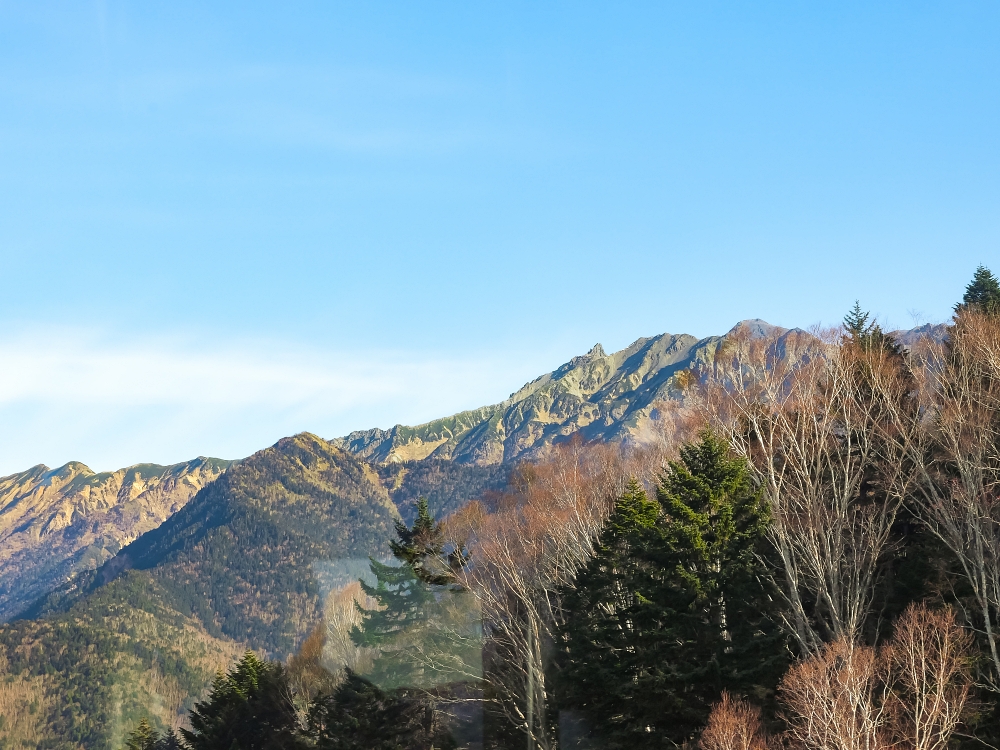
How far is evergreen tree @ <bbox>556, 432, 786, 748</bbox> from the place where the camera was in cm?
3325

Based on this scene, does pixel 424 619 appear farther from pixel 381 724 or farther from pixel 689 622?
pixel 689 622

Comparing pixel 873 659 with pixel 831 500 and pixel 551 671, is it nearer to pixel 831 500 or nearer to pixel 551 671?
pixel 831 500

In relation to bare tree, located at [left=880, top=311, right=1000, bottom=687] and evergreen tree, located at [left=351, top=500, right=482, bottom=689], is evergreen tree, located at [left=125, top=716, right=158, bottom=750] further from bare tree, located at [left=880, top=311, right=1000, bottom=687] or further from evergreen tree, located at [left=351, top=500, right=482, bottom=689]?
bare tree, located at [left=880, top=311, right=1000, bottom=687]

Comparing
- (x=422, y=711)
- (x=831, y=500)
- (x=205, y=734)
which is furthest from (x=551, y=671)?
(x=205, y=734)

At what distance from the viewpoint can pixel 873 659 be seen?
87.6 feet

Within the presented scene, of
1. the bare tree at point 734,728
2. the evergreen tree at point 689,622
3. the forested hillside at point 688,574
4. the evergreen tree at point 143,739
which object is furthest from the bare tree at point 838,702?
the evergreen tree at point 143,739

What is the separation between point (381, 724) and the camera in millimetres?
49969

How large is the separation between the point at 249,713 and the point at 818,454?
135 ft

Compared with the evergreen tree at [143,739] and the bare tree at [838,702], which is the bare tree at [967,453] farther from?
the evergreen tree at [143,739]

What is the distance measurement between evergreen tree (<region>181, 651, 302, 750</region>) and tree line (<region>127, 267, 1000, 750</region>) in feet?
54.8

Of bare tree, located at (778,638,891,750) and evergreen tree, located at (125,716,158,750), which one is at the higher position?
bare tree, located at (778,638,891,750)

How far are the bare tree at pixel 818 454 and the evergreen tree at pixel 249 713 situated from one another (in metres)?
31.6

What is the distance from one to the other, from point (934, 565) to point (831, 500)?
13.1 feet

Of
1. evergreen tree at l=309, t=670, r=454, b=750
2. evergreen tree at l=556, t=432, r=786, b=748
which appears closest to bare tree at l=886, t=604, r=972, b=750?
evergreen tree at l=556, t=432, r=786, b=748
